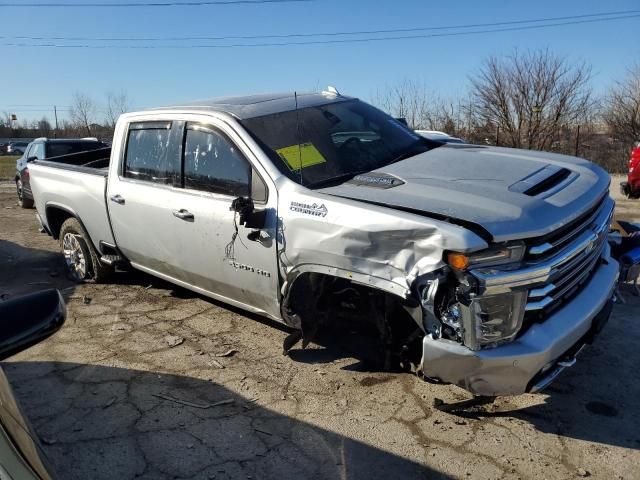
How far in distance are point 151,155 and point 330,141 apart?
1.71 m

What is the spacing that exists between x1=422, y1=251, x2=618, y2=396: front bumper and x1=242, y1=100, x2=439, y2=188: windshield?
1413mm

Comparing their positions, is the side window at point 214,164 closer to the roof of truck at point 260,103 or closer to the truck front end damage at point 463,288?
the roof of truck at point 260,103

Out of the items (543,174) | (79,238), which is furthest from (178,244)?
(543,174)

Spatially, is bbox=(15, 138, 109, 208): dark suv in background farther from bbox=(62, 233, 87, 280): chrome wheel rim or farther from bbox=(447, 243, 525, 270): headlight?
bbox=(447, 243, 525, 270): headlight

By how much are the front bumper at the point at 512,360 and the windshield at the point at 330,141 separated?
4.64 ft

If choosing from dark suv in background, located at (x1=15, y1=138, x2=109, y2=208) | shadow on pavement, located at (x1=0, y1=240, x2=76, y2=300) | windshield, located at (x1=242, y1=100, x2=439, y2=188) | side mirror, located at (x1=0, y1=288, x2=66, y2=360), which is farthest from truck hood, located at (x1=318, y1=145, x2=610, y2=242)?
dark suv in background, located at (x1=15, y1=138, x2=109, y2=208)

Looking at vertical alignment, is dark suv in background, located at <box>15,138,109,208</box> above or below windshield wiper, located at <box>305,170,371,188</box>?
below

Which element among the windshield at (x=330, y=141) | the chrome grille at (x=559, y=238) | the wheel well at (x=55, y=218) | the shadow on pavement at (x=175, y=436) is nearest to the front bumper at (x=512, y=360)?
the chrome grille at (x=559, y=238)

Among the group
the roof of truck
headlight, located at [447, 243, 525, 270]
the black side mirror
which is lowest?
headlight, located at [447, 243, 525, 270]

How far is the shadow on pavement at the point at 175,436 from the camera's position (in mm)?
2826

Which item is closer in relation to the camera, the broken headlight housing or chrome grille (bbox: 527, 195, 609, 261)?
the broken headlight housing

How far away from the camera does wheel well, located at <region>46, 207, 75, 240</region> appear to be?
6.30 m

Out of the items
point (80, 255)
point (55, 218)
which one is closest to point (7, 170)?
point (55, 218)

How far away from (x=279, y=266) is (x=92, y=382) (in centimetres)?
161
